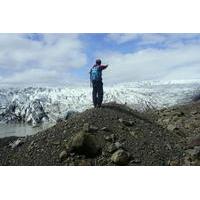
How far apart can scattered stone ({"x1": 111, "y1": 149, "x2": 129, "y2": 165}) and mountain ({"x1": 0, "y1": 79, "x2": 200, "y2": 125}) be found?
2194 cm

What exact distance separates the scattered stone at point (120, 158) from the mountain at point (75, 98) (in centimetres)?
2194

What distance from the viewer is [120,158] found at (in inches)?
355

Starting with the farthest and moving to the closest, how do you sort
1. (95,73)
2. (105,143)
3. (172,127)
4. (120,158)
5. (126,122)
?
1. (172,127)
2. (95,73)
3. (126,122)
4. (105,143)
5. (120,158)

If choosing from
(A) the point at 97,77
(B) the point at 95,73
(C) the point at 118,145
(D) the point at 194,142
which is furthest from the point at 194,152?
(B) the point at 95,73

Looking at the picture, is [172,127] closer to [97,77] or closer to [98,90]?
[98,90]

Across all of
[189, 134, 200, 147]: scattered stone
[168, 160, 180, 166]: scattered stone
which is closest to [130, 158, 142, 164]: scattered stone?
[168, 160, 180, 166]: scattered stone

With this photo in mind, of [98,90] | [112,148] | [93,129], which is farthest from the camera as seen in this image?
[98,90]

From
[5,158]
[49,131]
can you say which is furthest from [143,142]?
[5,158]

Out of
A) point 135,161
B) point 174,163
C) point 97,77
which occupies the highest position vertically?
point 97,77

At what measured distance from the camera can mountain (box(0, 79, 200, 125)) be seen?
33.6 meters

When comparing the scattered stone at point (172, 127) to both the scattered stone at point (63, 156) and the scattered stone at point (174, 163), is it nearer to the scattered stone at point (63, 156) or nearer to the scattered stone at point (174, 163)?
the scattered stone at point (174, 163)

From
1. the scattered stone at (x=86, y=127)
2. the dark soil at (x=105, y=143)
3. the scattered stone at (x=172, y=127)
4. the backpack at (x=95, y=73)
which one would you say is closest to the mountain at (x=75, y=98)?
the scattered stone at (x=172, y=127)

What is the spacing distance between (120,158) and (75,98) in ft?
100.0

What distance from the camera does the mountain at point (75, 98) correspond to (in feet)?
110
